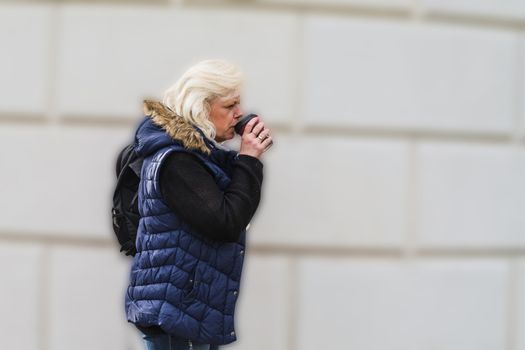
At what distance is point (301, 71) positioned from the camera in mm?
3965

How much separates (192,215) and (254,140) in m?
0.41

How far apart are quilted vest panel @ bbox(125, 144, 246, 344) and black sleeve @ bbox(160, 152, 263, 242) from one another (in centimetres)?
4

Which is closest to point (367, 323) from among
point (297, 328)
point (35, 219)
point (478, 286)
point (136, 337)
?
point (297, 328)

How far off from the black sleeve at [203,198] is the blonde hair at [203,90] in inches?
7.6

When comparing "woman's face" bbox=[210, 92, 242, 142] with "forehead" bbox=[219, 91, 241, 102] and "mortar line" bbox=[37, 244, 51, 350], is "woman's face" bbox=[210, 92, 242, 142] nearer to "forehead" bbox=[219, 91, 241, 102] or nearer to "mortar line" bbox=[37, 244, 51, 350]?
"forehead" bbox=[219, 91, 241, 102]

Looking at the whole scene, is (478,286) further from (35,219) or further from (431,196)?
(35,219)

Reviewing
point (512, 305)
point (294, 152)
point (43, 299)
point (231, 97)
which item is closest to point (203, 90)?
point (231, 97)

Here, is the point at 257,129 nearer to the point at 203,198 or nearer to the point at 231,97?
the point at 231,97

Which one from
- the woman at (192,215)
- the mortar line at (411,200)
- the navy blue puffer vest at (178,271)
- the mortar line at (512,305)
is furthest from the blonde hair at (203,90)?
the mortar line at (512,305)

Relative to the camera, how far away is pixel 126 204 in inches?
128

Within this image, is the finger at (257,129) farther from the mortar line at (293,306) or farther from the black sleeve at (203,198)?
the mortar line at (293,306)

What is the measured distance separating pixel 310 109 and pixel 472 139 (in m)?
0.91

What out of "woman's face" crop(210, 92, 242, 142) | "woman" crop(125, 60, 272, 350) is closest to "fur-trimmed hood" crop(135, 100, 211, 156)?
"woman" crop(125, 60, 272, 350)

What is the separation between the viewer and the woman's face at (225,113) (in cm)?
304
